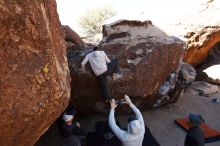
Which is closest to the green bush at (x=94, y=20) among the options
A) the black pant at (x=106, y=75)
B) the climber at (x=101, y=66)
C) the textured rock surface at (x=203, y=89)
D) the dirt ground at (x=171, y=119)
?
the textured rock surface at (x=203, y=89)

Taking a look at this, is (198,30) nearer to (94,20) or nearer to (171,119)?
(171,119)

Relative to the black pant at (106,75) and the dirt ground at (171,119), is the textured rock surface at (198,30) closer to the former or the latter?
the dirt ground at (171,119)

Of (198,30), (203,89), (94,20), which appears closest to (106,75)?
(203,89)

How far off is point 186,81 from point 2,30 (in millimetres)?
6945

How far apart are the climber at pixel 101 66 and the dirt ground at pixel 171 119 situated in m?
1.48

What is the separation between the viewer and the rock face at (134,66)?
31.1 feet

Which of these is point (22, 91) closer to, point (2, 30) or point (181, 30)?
point (2, 30)

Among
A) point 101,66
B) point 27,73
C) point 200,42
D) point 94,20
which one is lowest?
point 94,20

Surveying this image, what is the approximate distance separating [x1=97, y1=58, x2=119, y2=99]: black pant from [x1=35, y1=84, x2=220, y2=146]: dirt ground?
3.57 ft

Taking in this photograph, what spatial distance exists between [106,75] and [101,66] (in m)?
0.34

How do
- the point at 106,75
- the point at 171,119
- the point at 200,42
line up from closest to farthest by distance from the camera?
the point at 106,75
the point at 171,119
the point at 200,42

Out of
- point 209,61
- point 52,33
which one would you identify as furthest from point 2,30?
point 209,61

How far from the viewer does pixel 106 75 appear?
342 inches

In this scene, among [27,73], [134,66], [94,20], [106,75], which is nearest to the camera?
[27,73]
